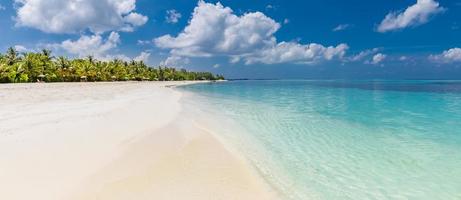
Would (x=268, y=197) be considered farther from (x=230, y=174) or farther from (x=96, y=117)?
(x=96, y=117)

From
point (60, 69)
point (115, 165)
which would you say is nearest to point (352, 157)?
point (115, 165)

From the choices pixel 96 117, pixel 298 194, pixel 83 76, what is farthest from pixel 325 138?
pixel 83 76

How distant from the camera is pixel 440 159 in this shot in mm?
7000

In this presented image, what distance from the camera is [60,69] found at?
62.5 meters

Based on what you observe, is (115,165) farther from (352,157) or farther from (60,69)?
(60,69)

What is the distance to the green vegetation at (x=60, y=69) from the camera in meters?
48.8

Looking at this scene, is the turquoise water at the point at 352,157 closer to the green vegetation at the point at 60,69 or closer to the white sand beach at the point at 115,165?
the white sand beach at the point at 115,165

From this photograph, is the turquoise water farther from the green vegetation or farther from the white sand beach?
the green vegetation

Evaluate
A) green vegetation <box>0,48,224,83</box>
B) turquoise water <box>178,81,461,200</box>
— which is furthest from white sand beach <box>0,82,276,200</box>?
green vegetation <box>0,48,224,83</box>

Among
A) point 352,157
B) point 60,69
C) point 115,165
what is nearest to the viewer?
point 115,165

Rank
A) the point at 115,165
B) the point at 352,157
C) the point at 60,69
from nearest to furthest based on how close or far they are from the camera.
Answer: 1. the point at 115,165
2. the point at 352,157
3. the point at 60,69

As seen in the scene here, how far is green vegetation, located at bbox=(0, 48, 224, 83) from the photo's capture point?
160 feet

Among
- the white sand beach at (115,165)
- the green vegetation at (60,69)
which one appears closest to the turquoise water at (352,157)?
the white sand beach at (115,165)

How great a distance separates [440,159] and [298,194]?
4142mm
